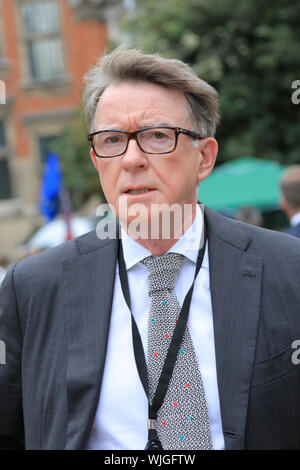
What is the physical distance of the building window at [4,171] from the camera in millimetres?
18938

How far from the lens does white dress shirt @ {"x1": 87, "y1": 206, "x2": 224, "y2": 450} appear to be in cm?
189

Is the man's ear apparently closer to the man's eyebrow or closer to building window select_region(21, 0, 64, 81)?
the man's eyebrow

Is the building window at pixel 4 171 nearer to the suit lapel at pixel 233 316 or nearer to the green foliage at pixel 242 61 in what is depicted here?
the green foliage at pixel 242 61

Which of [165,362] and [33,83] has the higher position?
[165,362]

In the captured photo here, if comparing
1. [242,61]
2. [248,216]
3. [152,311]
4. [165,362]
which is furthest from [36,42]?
[165,362]

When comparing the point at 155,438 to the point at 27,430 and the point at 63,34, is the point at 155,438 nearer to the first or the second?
the point at 27,430

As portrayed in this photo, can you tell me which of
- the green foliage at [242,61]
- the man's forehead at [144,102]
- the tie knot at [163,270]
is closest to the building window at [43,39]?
the green foliage at [242,61]

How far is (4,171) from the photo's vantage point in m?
19.1

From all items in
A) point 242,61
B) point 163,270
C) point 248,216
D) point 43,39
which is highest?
point 43,39

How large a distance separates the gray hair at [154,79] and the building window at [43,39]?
1711 cm

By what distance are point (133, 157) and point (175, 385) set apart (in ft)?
2.12

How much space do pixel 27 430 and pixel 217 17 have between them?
31.1ft

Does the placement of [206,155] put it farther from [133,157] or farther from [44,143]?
[44,143]

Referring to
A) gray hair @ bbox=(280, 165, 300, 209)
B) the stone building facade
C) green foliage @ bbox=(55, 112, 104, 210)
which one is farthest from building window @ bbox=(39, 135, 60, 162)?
gray hair @ bbox=(280, 165, 300, 209)
